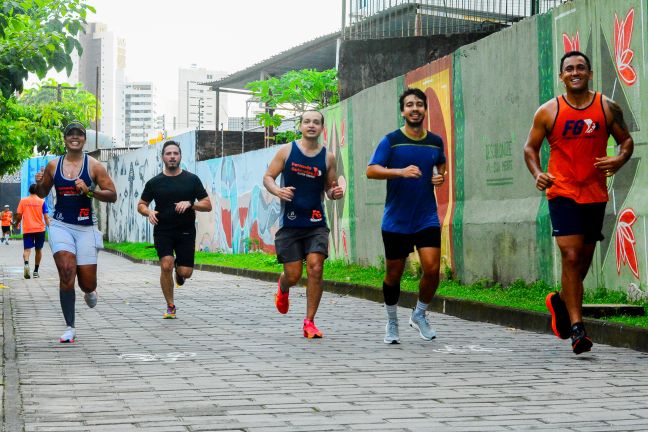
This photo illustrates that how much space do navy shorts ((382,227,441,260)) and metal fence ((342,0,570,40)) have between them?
26.8 feet

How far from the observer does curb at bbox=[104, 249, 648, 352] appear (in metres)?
8.19

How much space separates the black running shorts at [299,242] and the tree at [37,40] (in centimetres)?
337

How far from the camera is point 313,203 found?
943 centimetres

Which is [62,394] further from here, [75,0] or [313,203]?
[75,0]

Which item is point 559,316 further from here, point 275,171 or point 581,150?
point 275,171

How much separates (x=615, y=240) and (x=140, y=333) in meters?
4.19

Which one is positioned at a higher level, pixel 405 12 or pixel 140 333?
pixel 405 12

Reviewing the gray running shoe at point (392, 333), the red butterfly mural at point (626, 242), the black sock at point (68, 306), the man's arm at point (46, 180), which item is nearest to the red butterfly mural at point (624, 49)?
the red butterfly mural at point (626, 242)

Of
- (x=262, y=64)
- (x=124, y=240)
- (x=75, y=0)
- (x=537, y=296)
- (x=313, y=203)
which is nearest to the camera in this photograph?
(x=313, y=203)

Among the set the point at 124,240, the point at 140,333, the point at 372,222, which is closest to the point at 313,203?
the point at 140,333

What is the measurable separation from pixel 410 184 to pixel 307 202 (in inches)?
43.3

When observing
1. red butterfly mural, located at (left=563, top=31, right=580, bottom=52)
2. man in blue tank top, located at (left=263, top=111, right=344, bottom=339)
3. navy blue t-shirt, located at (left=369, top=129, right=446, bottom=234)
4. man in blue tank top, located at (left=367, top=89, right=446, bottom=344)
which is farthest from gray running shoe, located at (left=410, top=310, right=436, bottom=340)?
red butterfly mural, located at (left=563, top=31, right=580, bottom=52)

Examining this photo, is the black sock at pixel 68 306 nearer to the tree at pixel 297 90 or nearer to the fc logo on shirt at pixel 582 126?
the fc logo on shirt at pixel 582 126

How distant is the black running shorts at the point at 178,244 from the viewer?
1142 centimetres
